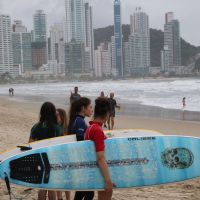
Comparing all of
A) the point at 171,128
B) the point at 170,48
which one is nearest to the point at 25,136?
the point at 171,128

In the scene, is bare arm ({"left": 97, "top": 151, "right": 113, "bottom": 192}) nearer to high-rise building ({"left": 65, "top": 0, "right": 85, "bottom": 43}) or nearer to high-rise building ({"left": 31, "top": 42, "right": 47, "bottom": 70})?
high-rise building ({"left": 31, "top": 42, "right": 47, "bottom": 70})

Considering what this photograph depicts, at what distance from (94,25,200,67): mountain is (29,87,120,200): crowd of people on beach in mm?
155078

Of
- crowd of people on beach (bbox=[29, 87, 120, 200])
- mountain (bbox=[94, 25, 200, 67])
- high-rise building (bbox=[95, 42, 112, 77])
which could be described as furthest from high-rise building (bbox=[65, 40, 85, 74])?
crowd of people on beach (bbox=[29, 87, 120, 200])

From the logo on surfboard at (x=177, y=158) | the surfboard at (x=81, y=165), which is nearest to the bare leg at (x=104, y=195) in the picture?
the surfboard at (x=81, y=165)

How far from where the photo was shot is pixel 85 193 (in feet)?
11.9

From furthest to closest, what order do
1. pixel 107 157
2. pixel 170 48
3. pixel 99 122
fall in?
pixel 170 48, pixel 107 157, pixel 99 122

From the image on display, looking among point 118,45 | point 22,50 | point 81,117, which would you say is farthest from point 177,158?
point 118,45

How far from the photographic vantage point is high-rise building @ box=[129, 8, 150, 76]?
165375 mm

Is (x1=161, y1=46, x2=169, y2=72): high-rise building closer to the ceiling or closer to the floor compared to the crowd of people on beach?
closer to the ceiling

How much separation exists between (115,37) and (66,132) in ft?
557

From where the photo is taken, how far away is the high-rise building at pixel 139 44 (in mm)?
165375

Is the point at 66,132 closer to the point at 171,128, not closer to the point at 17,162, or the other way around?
the point at 17,162

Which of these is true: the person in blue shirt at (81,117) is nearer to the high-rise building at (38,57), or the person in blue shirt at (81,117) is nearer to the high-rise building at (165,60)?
the high-rise building at (165,60)

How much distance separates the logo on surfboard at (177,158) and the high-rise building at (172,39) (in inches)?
6233
